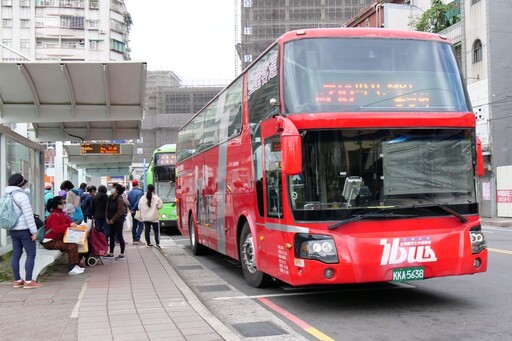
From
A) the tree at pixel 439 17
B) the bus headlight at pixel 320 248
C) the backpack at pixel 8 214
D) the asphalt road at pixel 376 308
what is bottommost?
the asphalt road at pixel 376 308

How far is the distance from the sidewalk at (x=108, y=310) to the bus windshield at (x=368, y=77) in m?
2.95

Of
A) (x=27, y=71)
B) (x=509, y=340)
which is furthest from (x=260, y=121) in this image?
(x=27, y=71)

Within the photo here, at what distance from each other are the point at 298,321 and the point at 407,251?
5.37 feet

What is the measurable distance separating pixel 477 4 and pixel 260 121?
25280 millimetres

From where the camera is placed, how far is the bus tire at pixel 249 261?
8391 mm

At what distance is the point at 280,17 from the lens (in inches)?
2427

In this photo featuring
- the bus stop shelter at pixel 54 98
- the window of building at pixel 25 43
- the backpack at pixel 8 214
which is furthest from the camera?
the window of building at pixel 25 43

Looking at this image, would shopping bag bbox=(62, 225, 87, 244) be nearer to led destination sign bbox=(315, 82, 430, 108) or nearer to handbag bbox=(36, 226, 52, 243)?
A: handbag bbox=(36, 226, 52, 243)

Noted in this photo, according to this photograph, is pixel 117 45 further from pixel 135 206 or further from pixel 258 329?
pixel 258 329

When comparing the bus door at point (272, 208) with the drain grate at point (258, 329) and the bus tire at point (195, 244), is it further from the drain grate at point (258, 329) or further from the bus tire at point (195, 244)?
the bus tire at point (195, 244)

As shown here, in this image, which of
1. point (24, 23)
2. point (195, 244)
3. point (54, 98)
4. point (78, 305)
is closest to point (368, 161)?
point (78, 305)

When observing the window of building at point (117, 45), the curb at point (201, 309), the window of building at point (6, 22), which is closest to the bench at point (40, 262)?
the curb at point (201, 309)

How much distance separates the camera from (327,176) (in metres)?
6.43

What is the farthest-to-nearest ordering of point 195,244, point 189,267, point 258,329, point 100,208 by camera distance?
point 195,244 → point 100,208 → point 189,267 → point 258,329
